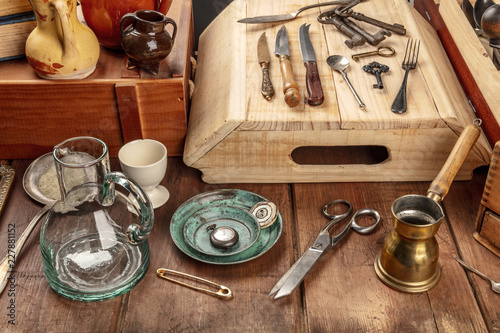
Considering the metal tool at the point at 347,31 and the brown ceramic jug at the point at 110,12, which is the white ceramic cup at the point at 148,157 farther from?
the metal tool at the point at 347,31

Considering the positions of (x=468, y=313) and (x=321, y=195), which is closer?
(x=468, y=313)

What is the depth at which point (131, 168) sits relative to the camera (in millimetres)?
1072

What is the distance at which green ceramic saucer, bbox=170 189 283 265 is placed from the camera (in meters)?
→ 1.01

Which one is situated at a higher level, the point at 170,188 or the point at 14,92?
the point at 14,92

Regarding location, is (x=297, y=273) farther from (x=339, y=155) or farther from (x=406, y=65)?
(x=406, y=65)

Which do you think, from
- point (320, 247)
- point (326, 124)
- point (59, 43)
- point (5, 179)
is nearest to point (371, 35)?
point (326, 124)

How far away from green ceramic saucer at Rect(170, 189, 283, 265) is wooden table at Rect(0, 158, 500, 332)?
18mm

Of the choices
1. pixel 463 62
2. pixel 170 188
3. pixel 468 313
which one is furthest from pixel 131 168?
pixel 463 62

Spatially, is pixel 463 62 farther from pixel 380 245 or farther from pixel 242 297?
pixel 242 297

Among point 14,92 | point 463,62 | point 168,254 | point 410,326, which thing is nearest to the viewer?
point 410,326

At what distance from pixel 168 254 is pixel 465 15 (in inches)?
36.5

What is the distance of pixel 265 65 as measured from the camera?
126cm

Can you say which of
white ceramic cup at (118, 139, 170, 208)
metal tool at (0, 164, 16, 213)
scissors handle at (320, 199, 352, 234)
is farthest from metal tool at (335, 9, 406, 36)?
metal tool at (0, 164, 16, 213)

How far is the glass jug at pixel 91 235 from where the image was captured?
3.12ft
